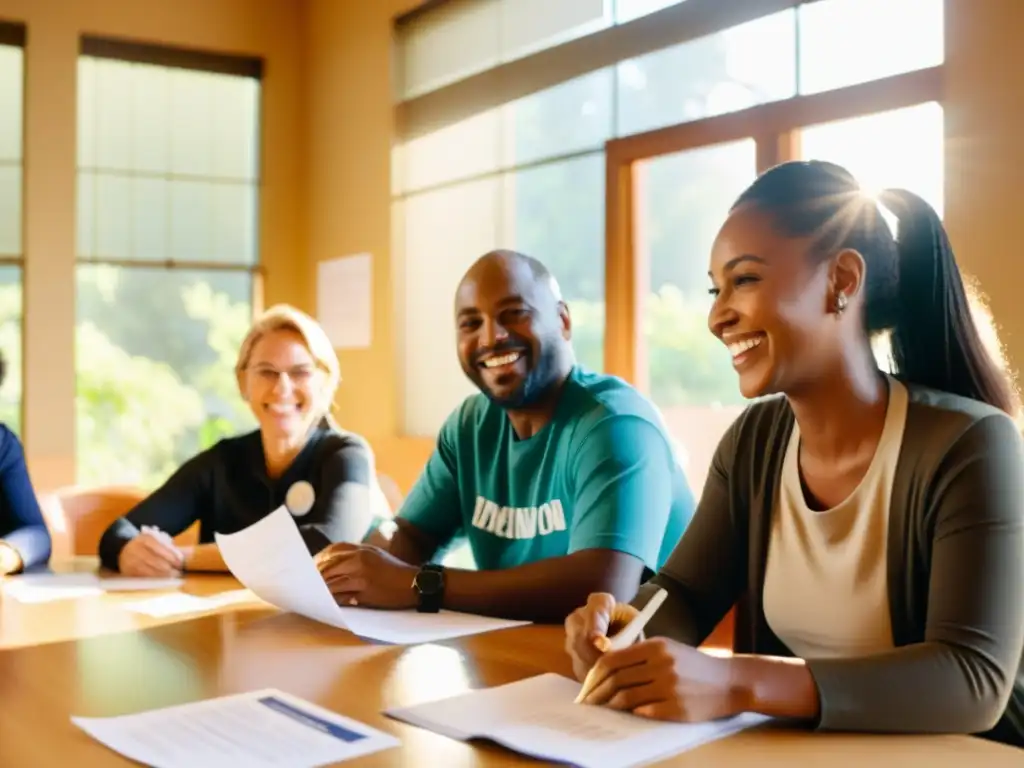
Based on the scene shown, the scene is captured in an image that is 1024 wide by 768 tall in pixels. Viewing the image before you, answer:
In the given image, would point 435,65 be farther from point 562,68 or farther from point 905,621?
point 905,621

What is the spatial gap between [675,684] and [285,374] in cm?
177

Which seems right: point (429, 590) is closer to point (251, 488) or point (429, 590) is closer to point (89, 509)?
point (251, 488)

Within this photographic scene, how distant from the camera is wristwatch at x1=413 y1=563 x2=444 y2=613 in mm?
1795

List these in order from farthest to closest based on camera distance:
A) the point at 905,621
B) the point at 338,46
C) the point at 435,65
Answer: the point at 338,46 → the point at 435,65 → the point at 905,621

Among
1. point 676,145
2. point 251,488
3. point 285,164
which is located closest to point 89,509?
point 251,488

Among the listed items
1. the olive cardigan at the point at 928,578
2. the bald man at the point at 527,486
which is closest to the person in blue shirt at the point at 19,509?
the bald man at the point at 527,486

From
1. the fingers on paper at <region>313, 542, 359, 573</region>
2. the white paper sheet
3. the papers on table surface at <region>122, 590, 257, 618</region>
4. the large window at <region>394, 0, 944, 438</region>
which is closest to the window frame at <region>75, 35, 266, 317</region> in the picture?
the white paper sheet

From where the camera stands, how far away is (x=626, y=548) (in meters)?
1.77

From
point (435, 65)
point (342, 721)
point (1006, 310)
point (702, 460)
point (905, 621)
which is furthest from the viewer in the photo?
point (435, 65)

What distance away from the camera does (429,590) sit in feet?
5.90

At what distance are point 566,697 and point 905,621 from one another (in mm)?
416

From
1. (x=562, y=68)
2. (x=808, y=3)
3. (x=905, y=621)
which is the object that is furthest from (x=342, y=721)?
(x=562, y=68)

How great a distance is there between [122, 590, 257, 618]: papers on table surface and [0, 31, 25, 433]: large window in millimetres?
3831

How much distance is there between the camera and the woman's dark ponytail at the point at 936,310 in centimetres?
139
